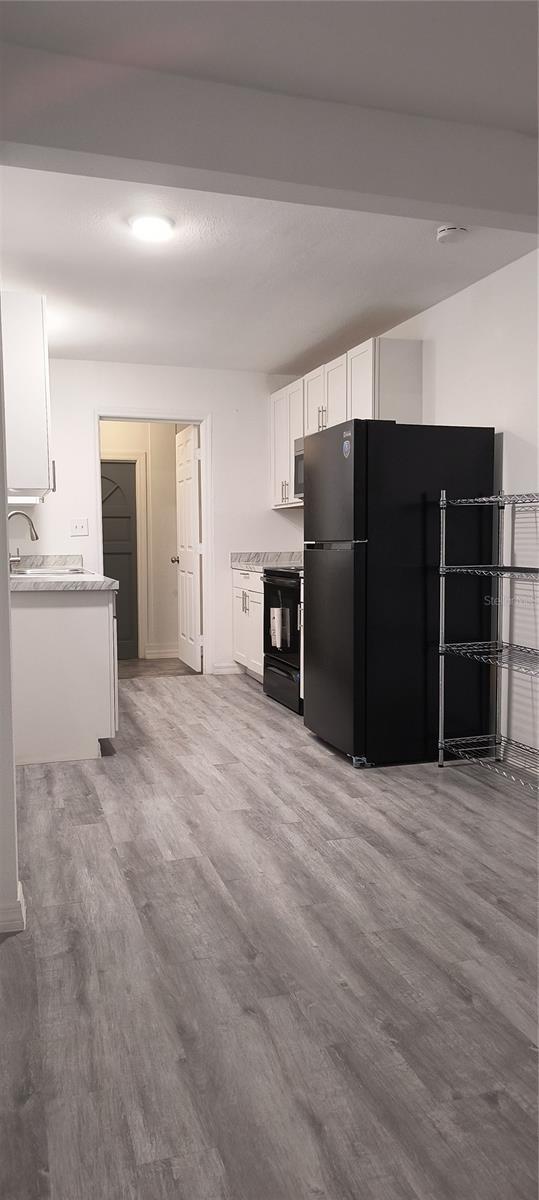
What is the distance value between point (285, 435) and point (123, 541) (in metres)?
2.15

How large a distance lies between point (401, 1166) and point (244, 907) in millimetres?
1029

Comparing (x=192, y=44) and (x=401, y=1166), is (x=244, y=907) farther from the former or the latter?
(x=192, y=44)

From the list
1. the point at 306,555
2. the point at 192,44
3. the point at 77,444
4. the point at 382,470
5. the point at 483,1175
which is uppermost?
the point at 192,44

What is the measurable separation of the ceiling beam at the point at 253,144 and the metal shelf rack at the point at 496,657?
52.6 inches

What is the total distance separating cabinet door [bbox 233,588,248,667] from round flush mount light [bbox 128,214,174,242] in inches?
113

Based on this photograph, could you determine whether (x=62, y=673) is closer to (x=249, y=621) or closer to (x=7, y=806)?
(x=7, y=806)

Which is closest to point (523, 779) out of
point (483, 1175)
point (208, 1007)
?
point (208, 1007)

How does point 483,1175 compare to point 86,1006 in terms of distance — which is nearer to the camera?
point 483,1175

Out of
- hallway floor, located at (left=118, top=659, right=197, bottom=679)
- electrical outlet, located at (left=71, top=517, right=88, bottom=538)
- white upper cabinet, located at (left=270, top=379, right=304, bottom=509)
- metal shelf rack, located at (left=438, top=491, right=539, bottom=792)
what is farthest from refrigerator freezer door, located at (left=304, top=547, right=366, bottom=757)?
hallway floor, located at (left=118, top=659, right=197, bottom=679)

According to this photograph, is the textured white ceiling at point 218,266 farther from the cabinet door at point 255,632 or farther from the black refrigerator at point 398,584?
the cabinet door at point 255,632

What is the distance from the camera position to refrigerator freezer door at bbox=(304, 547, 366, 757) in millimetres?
3730

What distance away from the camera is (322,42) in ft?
6.78

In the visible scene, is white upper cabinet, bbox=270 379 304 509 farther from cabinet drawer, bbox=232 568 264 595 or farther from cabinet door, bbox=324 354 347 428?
cabinet drawer, bbox=232 568 264 595

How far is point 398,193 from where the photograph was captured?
2445 mm
